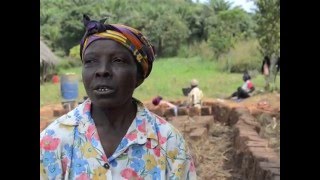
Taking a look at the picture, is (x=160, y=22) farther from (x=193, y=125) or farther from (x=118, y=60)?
(x=118, y=60)

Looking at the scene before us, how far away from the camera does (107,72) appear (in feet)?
5.90

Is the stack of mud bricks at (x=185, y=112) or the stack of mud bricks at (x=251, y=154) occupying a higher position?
the stack of mud bricks at (x=185, y=112)

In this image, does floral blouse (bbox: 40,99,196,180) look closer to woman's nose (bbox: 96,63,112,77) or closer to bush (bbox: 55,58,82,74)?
woman's nose (bbox: 96,63,112,77)

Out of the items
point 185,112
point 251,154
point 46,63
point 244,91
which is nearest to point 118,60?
point 251,154

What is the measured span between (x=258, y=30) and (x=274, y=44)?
1225mm

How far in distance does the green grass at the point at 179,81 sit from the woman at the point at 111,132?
7462 mm

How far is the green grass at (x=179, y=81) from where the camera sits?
1005 cm

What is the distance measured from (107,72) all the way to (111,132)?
0.71 feet

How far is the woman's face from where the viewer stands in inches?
71.3

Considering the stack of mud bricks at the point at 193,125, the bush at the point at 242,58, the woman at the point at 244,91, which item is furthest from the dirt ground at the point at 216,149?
the bush at the point at 242,58

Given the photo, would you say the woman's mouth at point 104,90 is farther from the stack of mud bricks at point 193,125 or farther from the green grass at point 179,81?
the green grass at point 179,81
